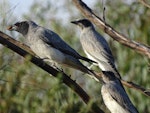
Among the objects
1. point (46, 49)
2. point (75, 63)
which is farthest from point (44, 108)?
point (46, 49)

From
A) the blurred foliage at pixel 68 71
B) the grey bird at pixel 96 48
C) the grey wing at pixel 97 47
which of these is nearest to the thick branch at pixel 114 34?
the blurred foliage at pixel 68 71

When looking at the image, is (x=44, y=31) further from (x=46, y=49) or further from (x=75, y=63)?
(x=75, y=63)

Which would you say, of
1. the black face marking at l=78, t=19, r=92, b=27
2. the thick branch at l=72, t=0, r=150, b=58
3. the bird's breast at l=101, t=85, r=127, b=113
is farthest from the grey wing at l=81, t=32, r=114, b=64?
the thick branch at l=72, t=0, r=150, b=58

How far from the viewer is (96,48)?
8766mm

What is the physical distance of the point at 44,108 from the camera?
13.6 feet

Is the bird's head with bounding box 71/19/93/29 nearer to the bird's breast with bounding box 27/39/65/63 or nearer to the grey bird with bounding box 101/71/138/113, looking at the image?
the bird's breast with bounding box 27/39/65/63

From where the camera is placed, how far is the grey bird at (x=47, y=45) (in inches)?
253

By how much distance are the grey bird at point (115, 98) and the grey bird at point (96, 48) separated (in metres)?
1.51

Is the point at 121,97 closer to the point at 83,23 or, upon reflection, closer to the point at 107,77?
the point at 107,77

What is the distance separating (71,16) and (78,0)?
5728 mm

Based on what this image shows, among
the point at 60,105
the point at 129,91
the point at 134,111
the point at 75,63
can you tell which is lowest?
the point at 129,91

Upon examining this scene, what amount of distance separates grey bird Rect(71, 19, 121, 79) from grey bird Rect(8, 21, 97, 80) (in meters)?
1.37

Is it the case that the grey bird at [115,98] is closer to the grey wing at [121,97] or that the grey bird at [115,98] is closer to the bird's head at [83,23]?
the grey wing at [121,97]

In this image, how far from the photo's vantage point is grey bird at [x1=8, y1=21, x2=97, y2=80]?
6426mm
